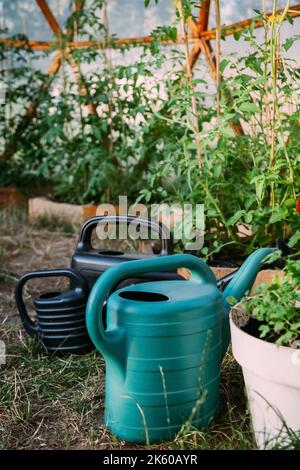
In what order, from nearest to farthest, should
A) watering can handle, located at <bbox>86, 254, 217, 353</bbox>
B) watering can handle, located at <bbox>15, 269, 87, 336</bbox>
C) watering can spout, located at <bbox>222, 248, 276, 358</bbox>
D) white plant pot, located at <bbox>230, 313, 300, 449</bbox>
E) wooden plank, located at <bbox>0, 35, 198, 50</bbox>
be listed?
white plant pot, located at <bbox>230, 313, 300, 449</bbox> → watering can handle, located at <bbox>86, 254, 217, 353</bbox> → watering can spout, located at <bbox>222, 248, 276, 358</bbox> → watering can handle, located at <bbox>15, 269, 87, 336</bbox> → wooden plank, located at <bbox>0, 35, 198, 50</bbox>

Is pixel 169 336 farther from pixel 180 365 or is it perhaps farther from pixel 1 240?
pixel 1 240

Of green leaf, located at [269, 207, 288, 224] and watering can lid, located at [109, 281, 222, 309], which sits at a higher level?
green leaf, located at [269, 207, 288, 224]

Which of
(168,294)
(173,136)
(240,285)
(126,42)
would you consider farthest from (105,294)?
(126,42)

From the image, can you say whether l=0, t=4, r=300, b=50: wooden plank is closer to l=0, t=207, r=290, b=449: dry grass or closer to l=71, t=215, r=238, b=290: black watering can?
l=71, t=215, r=238, b=290: black watering can

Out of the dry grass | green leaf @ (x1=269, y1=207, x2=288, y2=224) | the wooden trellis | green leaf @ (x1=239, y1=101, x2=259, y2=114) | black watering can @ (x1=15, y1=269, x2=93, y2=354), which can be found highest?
the wooden trellis

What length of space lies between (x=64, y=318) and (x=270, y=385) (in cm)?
82

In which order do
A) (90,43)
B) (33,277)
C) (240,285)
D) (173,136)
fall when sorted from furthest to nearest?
(90,43) < (173,136) < (33,277) < (240,285)

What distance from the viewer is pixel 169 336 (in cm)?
124

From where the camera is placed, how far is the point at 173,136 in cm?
255

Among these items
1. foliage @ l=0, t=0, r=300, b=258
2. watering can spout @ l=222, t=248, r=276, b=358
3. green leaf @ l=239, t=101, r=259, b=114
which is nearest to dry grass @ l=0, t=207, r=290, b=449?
watering can spout @ l=222, t=248, r=276, b=358

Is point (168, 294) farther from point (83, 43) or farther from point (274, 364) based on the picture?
point (83, 43)

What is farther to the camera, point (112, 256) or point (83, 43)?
point (83, 43)

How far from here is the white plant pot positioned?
3.66 feet

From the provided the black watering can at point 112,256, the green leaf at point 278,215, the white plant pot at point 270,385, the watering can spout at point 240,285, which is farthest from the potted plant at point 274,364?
the green leaf at point 278,215
